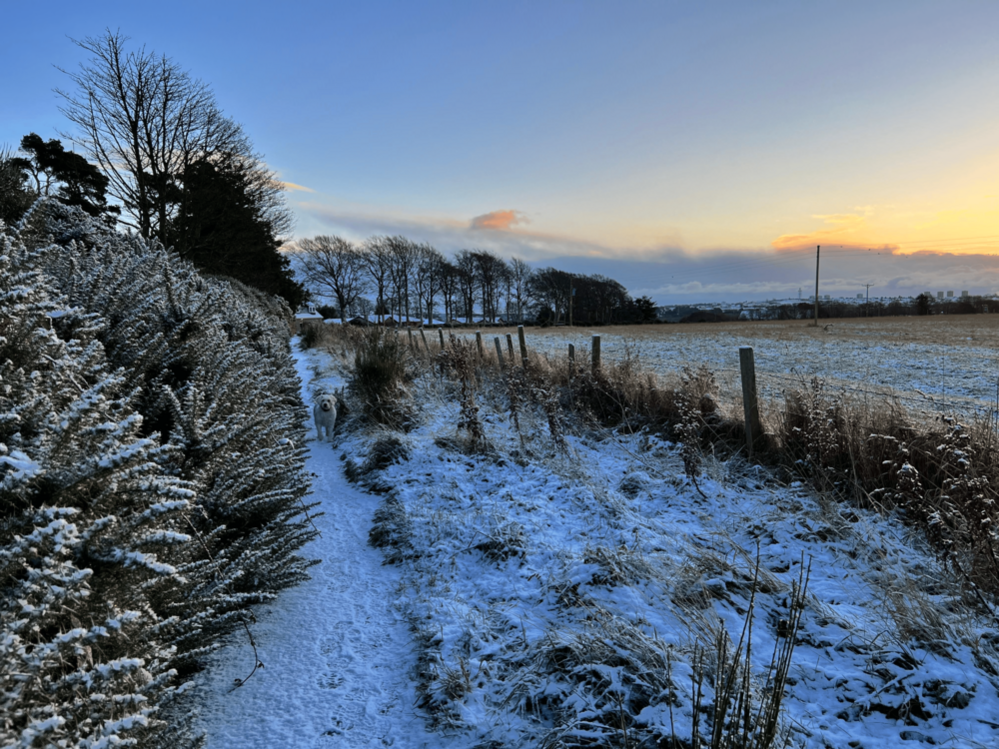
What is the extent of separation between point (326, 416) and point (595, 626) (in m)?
5.59

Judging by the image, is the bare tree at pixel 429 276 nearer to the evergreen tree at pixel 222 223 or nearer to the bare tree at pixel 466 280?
the bare tree at pixel 466 280

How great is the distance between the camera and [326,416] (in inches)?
289

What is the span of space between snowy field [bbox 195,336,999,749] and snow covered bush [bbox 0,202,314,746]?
520mm

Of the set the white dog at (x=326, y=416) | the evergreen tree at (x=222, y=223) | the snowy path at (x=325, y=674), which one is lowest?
the snowy path at (x=325, y=674)

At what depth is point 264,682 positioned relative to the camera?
8.02 feet

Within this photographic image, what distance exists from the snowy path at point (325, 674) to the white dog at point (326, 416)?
12.6 feet

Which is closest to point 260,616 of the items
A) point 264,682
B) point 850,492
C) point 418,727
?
point 264,682

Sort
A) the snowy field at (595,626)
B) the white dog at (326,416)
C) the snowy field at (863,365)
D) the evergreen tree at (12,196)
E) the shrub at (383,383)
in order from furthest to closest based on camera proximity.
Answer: the snowy field at (863,365) < the shrub at (383,383) < the white dog at (326,416) < the evergreen tree at (12,196) < the snowy field at (595,626)

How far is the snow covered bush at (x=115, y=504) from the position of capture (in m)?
1.35

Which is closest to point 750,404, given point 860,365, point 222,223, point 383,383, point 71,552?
point 383,383

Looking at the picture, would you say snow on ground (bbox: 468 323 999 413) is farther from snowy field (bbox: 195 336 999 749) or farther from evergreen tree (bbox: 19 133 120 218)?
evergreen tree (bbox: 19 133 120 218)

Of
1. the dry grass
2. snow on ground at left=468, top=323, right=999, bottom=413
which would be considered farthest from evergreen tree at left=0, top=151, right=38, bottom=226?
the dry grass

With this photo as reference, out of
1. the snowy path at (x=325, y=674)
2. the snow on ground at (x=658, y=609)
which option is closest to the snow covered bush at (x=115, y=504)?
the snowy path at (x=325, y=674)

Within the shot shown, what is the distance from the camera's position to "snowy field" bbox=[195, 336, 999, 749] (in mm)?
2137
